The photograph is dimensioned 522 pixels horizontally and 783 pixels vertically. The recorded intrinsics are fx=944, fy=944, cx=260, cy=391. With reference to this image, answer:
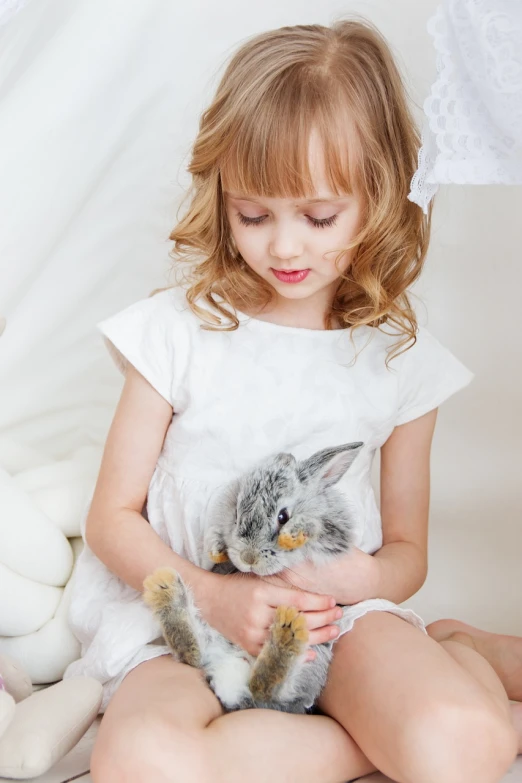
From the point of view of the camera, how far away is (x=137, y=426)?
1.27m

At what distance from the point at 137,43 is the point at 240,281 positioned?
0.56m

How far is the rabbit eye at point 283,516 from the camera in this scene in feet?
3.28

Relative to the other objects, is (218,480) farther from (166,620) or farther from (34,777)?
(34,777)

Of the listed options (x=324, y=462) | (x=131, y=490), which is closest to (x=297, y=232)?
(x=324, y=462)

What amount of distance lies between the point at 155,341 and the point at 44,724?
0.53m

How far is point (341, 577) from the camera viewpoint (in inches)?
45.3

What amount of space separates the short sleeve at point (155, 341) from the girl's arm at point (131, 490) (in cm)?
2

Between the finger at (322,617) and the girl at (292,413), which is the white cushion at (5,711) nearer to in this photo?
the girl at (292,413)

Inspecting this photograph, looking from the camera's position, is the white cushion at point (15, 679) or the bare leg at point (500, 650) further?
the bare leg at point (500, 650)

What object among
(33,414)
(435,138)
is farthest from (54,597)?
(435,138)

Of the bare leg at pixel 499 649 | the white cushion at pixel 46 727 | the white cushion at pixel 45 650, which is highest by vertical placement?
the bare leg at pixel 499 649

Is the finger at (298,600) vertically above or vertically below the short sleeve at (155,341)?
below

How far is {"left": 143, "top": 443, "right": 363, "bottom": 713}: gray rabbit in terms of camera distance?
99 centimetres

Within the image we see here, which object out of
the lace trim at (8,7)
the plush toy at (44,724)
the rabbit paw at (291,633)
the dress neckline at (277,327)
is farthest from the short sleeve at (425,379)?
the lace trim at (8,7)
